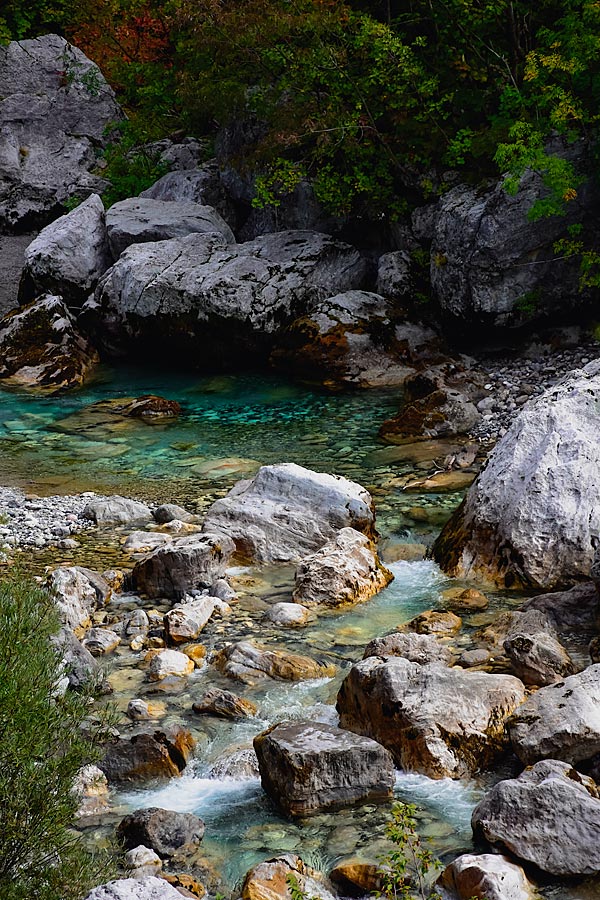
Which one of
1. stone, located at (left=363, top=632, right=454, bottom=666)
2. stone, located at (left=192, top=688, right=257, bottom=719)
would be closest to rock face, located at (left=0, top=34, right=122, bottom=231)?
stone, located at (left=363, top=632, right=454, bottom=666)

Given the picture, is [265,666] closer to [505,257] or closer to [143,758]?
[143,758]

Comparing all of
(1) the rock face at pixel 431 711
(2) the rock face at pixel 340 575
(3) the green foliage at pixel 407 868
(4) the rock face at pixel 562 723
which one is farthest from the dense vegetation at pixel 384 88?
(3) the green foliage at pixel 407 868

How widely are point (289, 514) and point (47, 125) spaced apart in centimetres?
2279

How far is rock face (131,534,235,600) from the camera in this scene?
8656 millimetres

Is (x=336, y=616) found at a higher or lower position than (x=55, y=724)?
lower

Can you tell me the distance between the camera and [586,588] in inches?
301

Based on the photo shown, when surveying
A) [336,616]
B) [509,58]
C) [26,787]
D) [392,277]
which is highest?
[509,58]

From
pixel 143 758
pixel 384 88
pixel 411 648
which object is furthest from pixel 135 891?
pixel 384 88

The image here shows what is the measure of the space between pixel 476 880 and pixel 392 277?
16157 mm

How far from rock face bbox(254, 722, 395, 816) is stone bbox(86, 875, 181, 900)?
1514 millimetres

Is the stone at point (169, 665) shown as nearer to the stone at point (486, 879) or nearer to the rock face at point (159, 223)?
the stone at point (486, 879)

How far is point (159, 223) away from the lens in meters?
21.8

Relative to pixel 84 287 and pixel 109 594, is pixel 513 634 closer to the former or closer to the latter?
pixel 109 594

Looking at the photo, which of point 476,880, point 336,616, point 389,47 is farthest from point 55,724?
point 389,47
